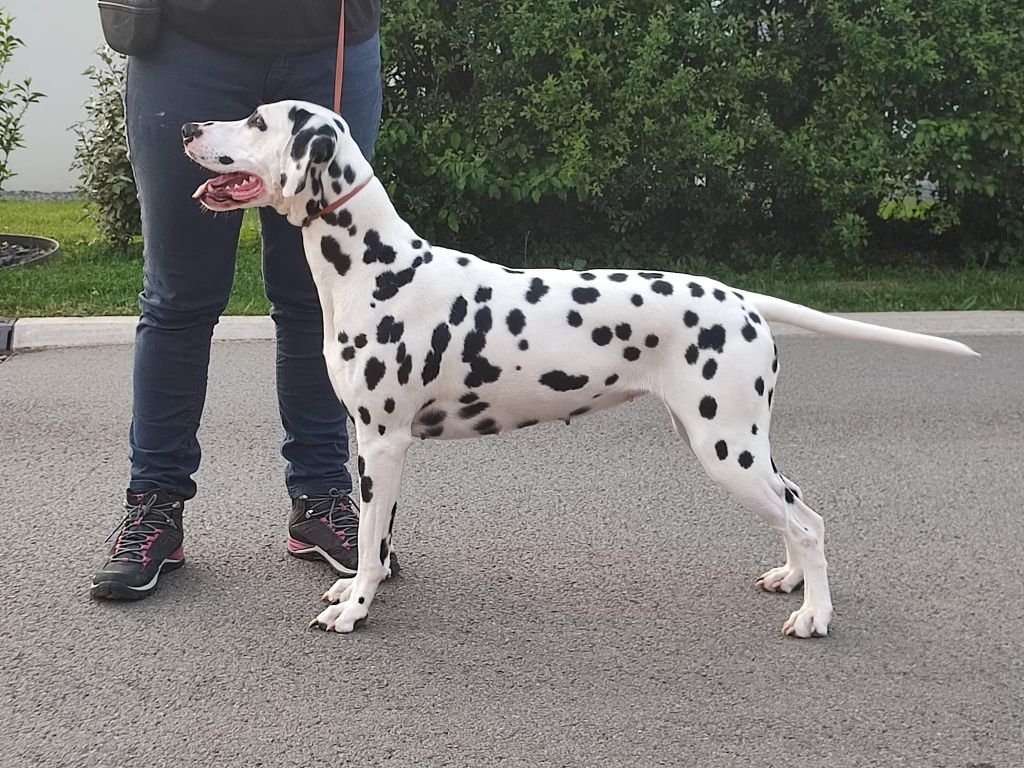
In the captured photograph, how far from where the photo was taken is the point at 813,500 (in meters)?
4.98

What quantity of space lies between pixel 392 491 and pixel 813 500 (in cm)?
203

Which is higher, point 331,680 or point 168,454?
point 168,454

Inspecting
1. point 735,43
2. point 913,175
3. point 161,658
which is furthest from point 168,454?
point 913,175

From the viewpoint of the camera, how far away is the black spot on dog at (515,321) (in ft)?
11.9

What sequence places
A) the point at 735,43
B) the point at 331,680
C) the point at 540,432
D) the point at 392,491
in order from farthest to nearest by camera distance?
1. the point at 735,43
2. the point at 540,432
3. the point at 392,491
4. the point at 331,680

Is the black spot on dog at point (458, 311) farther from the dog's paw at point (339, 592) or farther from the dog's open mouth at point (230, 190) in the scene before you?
the dog's paw at point (339, 592)

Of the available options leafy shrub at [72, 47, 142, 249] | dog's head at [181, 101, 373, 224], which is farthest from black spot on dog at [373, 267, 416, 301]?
leafy shrub at [72, 47, 142, 249]

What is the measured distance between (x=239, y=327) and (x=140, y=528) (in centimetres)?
397

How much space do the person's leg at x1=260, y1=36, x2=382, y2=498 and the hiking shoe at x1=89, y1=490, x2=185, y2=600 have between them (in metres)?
0.46

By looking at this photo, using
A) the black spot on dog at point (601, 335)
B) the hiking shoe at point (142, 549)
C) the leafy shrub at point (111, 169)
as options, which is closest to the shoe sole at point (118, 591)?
the hiking shoe at point (142, 549)

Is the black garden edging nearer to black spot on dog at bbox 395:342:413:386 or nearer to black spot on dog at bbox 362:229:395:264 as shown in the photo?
black spot on dog at bbox 362:229:395:264

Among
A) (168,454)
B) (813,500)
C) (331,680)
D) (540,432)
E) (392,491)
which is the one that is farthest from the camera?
(540,432)

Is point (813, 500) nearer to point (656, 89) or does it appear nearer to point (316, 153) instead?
point (316, 153)

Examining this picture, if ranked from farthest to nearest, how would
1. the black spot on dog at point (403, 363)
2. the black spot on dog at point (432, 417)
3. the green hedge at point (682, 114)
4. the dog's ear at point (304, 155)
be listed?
1. the green hedge at point (682, 114)
2. the black spot on dog at point (432, 417)
3. the black spot on dog at point (403, 363)
4. the dog's ear at point (304, 155)
